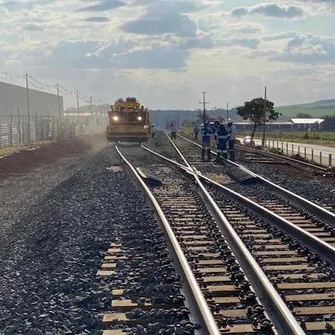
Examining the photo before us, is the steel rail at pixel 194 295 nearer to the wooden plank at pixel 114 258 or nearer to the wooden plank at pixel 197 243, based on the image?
the wooden plank at pixel 197 243

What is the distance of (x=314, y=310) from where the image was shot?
264 inches

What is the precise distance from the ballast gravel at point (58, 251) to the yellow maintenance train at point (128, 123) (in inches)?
980

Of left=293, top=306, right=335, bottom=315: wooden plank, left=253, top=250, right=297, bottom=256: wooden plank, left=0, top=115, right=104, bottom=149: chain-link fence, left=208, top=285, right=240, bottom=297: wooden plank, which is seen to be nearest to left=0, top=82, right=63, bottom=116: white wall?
left=0, top=115, right=104, bottom=149: chain-link fence

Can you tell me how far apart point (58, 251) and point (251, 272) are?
3.46 meters

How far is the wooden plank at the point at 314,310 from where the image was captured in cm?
662

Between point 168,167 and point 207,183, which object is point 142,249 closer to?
point 207,183

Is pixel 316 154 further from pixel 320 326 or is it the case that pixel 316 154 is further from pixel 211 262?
pixel 320 326

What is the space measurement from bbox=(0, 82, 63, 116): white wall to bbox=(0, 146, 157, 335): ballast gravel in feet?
251

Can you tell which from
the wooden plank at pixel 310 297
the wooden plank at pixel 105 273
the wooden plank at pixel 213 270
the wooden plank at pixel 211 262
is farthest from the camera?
the wooden plank at pixel 211 262

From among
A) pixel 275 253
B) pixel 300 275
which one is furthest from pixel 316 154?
pixel 300 275

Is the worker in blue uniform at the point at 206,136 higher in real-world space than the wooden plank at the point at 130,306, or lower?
higher

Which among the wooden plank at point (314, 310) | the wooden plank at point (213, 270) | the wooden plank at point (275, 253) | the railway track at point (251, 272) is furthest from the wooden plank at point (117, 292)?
the wooden plank at point (275, 253)

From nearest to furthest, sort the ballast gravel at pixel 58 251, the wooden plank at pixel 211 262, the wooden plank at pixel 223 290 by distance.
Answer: the ballast gravel at pixel 58 251 → the wooden plank at pixel 223 290 → the wooden plank at pixel 211 262

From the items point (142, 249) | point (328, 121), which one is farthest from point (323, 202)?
point (328, 121)
